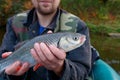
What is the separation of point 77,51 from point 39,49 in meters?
1.00

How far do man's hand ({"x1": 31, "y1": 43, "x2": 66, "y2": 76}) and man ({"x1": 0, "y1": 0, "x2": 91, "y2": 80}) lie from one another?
0.11 m

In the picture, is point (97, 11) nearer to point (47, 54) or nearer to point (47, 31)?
point (47, 31)

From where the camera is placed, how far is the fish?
266 cm

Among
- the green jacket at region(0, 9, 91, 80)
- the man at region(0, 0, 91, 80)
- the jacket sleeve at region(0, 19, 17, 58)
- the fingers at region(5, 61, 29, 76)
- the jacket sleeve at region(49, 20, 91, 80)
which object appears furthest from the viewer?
the jacket sleeve at region(0, 19, 17, 58)

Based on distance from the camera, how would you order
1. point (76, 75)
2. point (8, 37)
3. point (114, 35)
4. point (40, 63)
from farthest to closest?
point (114, 35), point (8, 37), point (76, 75), point (40, 63)

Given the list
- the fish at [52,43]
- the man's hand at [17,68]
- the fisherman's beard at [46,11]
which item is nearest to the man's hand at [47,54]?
the fish at [52,43]

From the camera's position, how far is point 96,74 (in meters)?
4.43

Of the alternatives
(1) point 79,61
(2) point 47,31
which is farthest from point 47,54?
(2) point 47,31

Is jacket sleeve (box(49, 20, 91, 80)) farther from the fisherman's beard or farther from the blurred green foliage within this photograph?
the blurred green foliage

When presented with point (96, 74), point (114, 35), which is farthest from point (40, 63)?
point (114, 35)

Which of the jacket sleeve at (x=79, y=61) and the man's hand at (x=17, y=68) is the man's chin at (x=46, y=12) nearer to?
the jacket sleeve at (x=79, y=61)

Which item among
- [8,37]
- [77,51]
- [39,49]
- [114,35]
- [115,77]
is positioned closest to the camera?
[39,49]

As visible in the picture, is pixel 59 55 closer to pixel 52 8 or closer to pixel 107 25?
pixel 52 8

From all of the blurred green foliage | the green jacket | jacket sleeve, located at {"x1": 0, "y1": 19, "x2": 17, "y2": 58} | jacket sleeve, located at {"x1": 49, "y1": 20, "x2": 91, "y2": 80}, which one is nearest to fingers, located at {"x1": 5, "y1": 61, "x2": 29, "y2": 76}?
the green jacket
